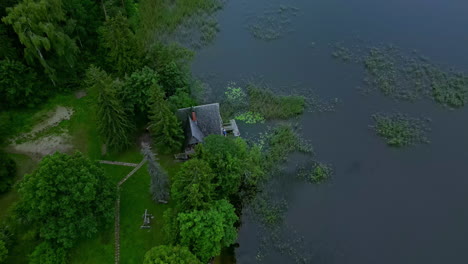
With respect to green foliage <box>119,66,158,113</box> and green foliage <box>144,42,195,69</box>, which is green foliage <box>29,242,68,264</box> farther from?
green foliage <box>144,42,195,69</box>

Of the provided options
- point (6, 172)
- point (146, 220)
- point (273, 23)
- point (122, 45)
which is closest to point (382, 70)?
point (273, 23)

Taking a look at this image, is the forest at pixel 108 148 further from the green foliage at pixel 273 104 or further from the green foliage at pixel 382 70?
the green foliage at pixel 382 70

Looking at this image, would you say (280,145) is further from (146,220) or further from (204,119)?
(146,220)

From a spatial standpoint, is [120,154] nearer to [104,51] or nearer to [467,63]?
[104,51]

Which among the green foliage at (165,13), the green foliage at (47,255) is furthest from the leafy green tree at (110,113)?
the green foliage at (165,13)

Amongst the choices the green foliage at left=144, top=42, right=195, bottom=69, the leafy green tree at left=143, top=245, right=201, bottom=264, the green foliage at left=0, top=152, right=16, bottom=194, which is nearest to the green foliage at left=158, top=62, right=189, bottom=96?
the green foliage at left=144, top=42, right=195, bottom=69

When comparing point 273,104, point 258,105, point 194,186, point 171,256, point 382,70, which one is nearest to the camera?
point 171,256

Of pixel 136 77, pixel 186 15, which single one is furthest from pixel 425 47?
pixel 136 77
